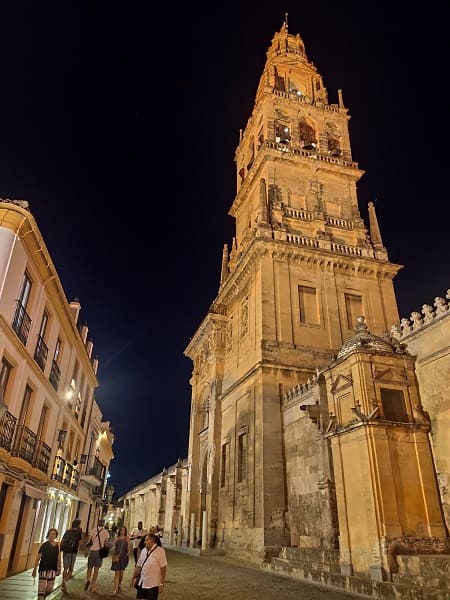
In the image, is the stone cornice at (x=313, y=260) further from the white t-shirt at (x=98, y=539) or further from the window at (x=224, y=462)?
the white t-shirt at (x=98, y=539)

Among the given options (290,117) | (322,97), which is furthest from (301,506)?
(322,97)

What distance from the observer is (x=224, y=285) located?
2519 centimetres

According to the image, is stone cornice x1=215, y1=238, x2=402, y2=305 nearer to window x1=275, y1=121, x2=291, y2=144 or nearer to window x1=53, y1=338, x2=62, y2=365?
window x1=275, y1=121, x2=291, y2=144

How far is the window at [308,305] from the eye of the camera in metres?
20.2

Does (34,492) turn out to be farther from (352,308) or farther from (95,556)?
(352,308)

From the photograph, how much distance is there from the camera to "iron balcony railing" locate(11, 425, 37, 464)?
34.0ft

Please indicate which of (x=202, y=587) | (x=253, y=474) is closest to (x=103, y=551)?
(x=202, y=587)

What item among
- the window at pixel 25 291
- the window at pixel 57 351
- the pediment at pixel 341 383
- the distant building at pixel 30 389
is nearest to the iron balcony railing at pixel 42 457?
the distant building at pixel 30 389

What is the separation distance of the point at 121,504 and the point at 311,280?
58606 millimetres

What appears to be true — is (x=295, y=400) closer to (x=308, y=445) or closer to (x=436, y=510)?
(x=308, y=445)

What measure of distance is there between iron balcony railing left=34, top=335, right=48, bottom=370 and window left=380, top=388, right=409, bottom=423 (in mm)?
8833

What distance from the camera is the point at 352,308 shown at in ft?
69.3

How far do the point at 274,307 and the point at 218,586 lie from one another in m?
11.3

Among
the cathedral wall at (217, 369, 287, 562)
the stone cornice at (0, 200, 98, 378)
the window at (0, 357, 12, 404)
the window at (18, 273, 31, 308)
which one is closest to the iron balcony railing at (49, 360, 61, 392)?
the stone cornice at (0, 200, 98, 378)
